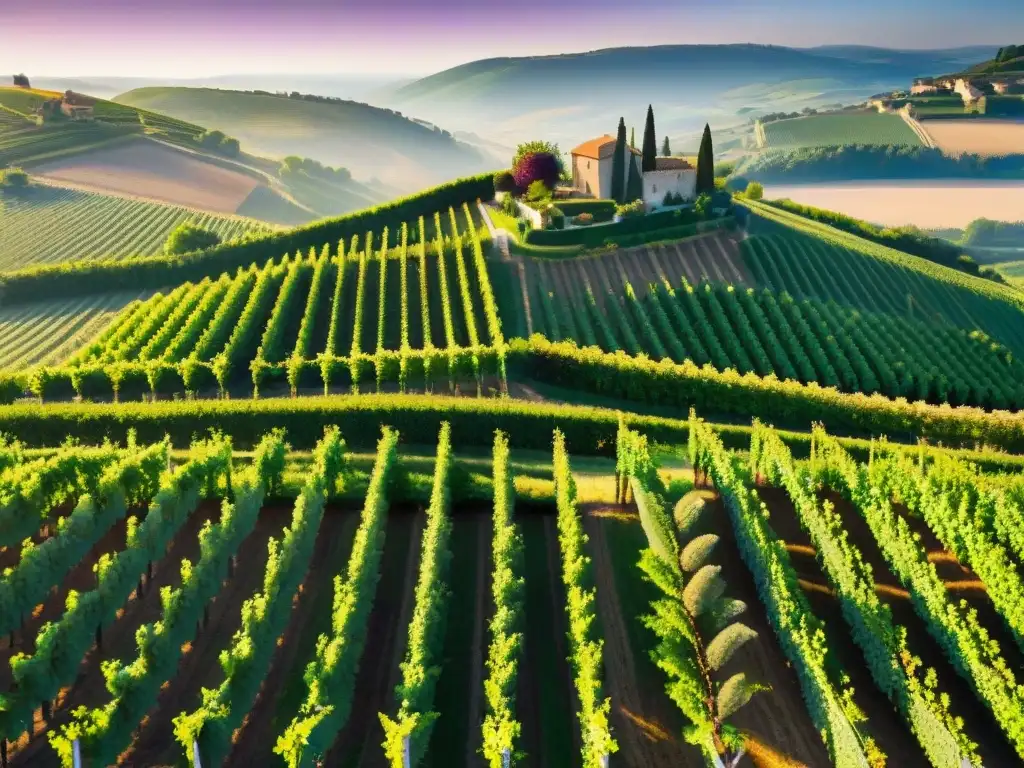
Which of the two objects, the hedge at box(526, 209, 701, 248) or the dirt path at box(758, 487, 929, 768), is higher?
the hedge at box(526, 209, 701, 248)

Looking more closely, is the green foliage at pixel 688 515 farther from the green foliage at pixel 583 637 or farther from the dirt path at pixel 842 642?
the dirt path at pixel 842 642

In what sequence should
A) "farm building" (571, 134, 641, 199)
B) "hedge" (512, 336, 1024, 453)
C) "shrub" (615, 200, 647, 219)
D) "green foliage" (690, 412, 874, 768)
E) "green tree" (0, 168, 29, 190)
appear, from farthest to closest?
1. "green tree" (0, 168, 29, 190)
2. "farm building" (571, 134, 641, 199)
3. "shrub" (615, 200, 647, 219)
4. "hedge" (512, 336, 1024, 453)
5. "green foliage" (690, 412, 874, 768)

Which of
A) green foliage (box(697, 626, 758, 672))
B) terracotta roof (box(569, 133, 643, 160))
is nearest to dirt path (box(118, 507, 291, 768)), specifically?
green foliage (box(697, 626, 758, 672))

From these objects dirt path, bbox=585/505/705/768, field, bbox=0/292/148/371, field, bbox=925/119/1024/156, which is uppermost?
field, bbox=925/119/1024/156

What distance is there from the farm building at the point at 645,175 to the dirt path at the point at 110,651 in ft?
157

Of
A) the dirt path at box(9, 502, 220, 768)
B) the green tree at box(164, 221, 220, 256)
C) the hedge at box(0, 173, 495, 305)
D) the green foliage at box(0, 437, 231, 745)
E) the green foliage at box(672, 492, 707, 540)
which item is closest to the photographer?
the green foliage at box(0, 437, 231, 745)

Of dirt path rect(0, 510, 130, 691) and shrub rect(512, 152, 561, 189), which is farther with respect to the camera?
shrub rect(512, 152, 561, 189)

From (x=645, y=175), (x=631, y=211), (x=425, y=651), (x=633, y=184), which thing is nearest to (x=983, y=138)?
(x=645, y=175)

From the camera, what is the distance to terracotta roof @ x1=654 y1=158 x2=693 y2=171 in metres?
67.6

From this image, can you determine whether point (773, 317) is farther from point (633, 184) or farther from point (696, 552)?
point (696, 552)

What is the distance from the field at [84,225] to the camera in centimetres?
8631

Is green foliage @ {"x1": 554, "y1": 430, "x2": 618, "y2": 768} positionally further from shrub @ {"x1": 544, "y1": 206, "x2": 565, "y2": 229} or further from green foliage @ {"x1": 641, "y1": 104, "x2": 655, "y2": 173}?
green foliage @ {"x1": 641, "y1": 104, "x2": 655, "y2": 173}

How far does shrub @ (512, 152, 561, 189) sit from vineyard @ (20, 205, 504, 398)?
7.29 metres

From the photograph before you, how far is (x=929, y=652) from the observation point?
24.4 metres
